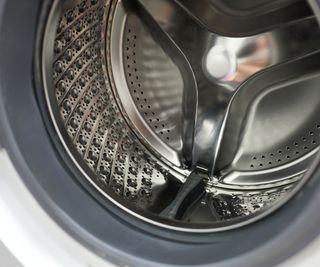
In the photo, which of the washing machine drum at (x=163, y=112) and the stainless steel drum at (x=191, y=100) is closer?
the washing machine drum at (x=163, y=112)

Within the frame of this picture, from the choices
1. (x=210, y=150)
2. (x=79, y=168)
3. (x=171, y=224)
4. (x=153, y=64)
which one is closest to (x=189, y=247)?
(x=171, y=224)

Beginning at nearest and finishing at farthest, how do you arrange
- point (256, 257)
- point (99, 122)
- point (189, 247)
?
point (256, 257), point (189, 247), point (99, 122)

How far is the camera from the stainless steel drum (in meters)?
0.95

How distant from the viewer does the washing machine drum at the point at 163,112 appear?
778mm

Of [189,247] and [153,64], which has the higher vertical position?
[153,64]

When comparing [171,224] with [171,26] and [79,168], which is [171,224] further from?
[171,26]

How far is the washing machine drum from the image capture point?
30.6 inches

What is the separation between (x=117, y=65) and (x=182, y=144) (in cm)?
21

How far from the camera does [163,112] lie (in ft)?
3.66

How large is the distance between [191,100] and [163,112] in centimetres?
8

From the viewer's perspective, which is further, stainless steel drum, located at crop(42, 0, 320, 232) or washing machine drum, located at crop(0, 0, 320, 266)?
stainless steel drum, located at crop(42, 0, 320, 232)

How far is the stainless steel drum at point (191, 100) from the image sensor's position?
95 cm

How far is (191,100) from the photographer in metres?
1.07

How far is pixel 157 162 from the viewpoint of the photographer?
110cm
